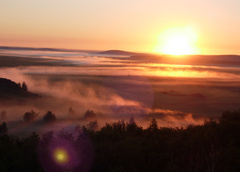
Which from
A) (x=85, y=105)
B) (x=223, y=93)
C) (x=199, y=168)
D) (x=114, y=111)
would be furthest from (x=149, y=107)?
(x=199, y=168)

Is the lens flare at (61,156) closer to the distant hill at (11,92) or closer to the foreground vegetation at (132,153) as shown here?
the foreground vegetation at (132,153)

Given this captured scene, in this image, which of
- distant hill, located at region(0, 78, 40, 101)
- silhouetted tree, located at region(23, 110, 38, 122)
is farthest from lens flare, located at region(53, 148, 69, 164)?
distant hill, located at region(0, 78, 40, 101)

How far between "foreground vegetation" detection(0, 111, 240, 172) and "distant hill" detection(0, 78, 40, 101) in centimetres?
1512

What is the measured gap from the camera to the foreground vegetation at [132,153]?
8547 millimetres

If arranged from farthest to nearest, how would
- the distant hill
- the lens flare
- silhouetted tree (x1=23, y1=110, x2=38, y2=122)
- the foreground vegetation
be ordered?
1. the distant hill
2. silhouetted tree (x1=23, y1=110, x2=38, y2=122)
3. the lens flare
4. the foreground vegetation

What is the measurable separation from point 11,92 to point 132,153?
18414 millimetres

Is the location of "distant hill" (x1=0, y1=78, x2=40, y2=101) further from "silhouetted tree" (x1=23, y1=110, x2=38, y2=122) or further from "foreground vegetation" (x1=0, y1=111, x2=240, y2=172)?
"foreground vegetation" (x1=0, y1=111, x2=240, y2=172)

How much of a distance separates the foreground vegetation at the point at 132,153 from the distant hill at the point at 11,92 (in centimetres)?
1512

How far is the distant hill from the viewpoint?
79.7ft

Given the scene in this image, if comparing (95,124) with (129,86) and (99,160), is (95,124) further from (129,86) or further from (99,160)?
(129,86)

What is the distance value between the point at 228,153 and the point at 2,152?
6.24 metres

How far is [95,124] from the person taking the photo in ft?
53.2

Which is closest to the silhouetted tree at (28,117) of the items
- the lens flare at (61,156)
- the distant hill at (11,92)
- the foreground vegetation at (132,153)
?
the distant hill at (11,92)

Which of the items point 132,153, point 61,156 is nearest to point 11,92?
point 61,156
